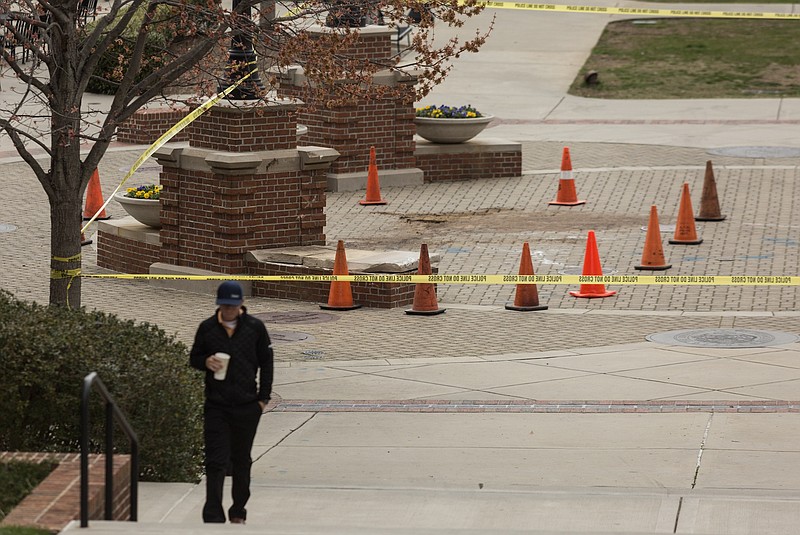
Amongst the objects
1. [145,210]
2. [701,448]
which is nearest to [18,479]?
[701,448]

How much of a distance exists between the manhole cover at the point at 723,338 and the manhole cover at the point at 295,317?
3.28 meters

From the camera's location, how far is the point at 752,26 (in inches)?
1666

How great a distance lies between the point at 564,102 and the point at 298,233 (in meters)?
17.2

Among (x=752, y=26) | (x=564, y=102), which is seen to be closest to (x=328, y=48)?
(x=564, y=102)

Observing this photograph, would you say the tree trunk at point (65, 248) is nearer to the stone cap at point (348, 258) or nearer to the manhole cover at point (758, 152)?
the stone cap at point (348, 258)

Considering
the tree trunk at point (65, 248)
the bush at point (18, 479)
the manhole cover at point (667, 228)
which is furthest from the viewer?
the manhole cover at point (667, 228)

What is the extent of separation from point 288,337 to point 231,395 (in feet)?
20.8

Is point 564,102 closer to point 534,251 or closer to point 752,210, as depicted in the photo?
point 752,210

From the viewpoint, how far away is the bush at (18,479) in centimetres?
852

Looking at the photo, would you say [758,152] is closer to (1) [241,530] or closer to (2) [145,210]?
(2) [145,210]

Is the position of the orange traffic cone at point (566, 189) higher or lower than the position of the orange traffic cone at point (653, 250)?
higher

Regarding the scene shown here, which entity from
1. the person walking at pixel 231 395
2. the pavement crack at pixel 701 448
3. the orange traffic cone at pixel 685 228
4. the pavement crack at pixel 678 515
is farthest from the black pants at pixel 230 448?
the orange traffic cone at pixel 685 228

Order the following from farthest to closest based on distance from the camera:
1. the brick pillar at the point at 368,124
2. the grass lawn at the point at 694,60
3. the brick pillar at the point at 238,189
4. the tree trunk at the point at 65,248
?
the grass lawn at the point at 694,60 → the brick pillar at the point at 368,124 → the brick pillar at the point at 238,189 → the tree trunk at the point at 65,248

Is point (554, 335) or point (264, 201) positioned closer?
point (554, 335)
